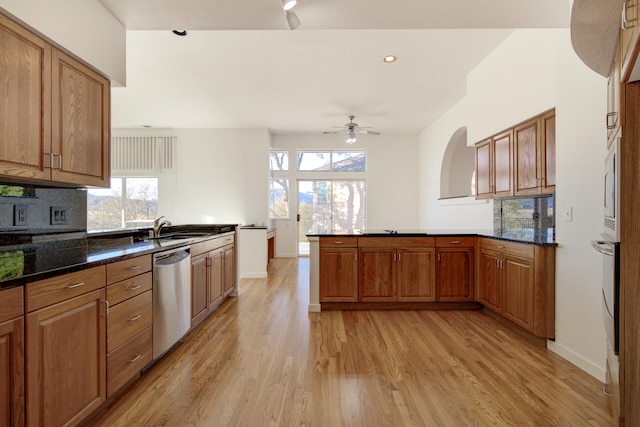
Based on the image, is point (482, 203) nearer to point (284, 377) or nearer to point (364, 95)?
point (364, 95)

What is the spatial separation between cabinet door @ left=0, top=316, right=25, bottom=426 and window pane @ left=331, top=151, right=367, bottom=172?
6.82 meters

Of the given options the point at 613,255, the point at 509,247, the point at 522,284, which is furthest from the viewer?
the point at 509,247

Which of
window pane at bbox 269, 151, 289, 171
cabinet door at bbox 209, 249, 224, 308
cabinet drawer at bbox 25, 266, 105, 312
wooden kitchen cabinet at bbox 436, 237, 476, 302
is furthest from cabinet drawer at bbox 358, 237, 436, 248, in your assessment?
window pane at bbox 269, 151, 289, 171

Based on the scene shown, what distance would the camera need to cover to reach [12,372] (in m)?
1.18

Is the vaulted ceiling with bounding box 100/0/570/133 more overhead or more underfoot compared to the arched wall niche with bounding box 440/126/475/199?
more overhead

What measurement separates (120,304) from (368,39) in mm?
3331

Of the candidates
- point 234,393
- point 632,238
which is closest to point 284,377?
point 234,393

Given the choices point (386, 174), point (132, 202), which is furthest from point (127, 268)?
point (386, 174)

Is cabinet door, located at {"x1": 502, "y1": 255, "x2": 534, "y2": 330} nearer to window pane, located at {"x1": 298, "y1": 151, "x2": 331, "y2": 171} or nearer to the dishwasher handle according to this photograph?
the dishwasher handle

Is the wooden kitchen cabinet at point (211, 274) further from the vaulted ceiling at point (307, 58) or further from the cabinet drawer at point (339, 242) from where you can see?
the vaulted ceiling at point (307, 58)

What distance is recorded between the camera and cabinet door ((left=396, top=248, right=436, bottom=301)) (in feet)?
11.7

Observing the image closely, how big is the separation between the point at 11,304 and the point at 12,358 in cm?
21

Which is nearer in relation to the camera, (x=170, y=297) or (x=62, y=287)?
(x=62, y=287)

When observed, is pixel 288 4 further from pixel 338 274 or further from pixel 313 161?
pixel 313 161
